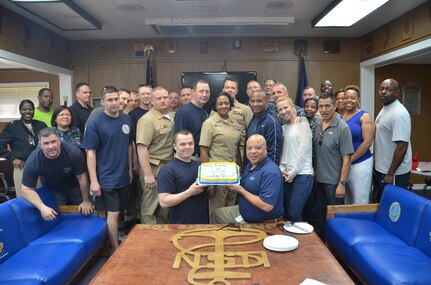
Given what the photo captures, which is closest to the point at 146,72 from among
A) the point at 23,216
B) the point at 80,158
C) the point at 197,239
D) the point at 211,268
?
the point at 80,158

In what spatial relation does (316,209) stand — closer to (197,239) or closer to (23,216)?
(197,239)

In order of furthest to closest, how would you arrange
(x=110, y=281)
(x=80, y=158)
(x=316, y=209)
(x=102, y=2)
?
1. (x=102, y=2)
2. (x=316, y=209)
3. (x=80, y=158)
4. (x=110, y=281)

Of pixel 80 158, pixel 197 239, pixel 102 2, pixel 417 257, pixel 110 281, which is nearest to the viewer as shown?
pixel 110 281

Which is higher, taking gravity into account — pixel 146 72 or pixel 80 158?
pixel 146 72

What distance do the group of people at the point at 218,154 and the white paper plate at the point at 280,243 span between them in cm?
47

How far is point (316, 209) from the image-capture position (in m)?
3.21

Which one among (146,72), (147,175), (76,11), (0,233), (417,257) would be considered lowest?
(417,257)

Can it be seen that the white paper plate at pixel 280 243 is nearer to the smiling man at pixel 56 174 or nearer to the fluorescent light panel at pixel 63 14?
the smiling man at pixel 56 174

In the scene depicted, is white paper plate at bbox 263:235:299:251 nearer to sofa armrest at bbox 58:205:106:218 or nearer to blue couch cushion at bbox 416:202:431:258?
blue couch cushion at bbox 416:202:431:258

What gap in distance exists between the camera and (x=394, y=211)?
269cm

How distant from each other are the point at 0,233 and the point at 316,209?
265 centimetres

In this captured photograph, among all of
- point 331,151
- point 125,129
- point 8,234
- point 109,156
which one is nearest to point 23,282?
point 8,234

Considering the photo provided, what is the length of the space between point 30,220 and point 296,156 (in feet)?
7.30

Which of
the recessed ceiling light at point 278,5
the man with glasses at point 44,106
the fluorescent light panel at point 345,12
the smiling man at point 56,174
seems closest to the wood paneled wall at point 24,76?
the man with glasses at point 44,106
